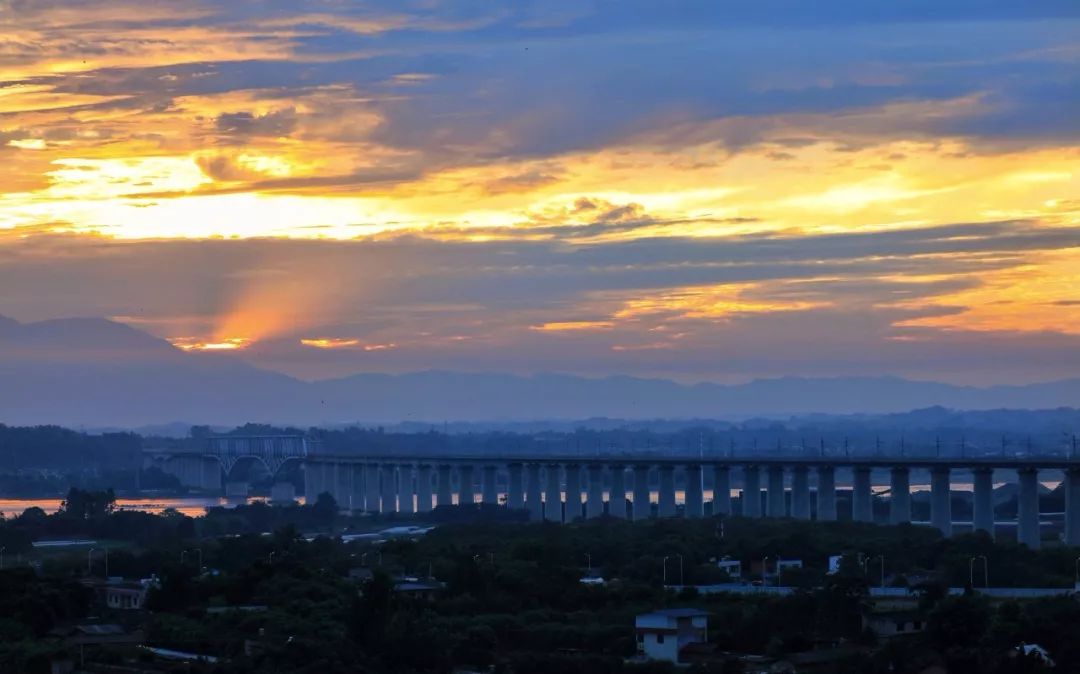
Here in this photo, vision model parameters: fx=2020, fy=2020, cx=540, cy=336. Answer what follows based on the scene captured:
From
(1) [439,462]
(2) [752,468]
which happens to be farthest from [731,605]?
(1) [439,462]

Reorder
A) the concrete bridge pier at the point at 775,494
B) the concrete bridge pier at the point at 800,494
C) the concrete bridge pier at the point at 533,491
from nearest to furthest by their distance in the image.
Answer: the concrete bridge pier at the point at 800,494, the concrete bridge pier at the point at 775,494, the concrete bridge pier at the point at 533,491

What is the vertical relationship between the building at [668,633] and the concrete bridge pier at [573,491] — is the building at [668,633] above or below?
below

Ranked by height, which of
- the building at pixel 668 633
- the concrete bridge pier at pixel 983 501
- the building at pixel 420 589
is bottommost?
the building at pixel 668 633

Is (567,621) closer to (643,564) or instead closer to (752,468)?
(643,564)

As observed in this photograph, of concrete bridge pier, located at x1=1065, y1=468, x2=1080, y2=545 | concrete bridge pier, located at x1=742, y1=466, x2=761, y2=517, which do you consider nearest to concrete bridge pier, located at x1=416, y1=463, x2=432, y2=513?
concrete bridge pier, located at x1=742, y1=466, x2=761, y2=517

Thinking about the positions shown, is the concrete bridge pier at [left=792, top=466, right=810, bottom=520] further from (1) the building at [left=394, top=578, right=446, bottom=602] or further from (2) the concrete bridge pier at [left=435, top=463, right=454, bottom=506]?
(1) the building at [left=394, top=578, right=446, bottom=602]

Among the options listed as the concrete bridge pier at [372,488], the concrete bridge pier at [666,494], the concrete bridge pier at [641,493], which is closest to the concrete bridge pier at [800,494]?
the concrete bridge pier at [666,494]

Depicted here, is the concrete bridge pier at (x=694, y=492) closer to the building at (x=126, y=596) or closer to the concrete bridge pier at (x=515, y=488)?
the concrete bridge pier at (x=515, y=488)
